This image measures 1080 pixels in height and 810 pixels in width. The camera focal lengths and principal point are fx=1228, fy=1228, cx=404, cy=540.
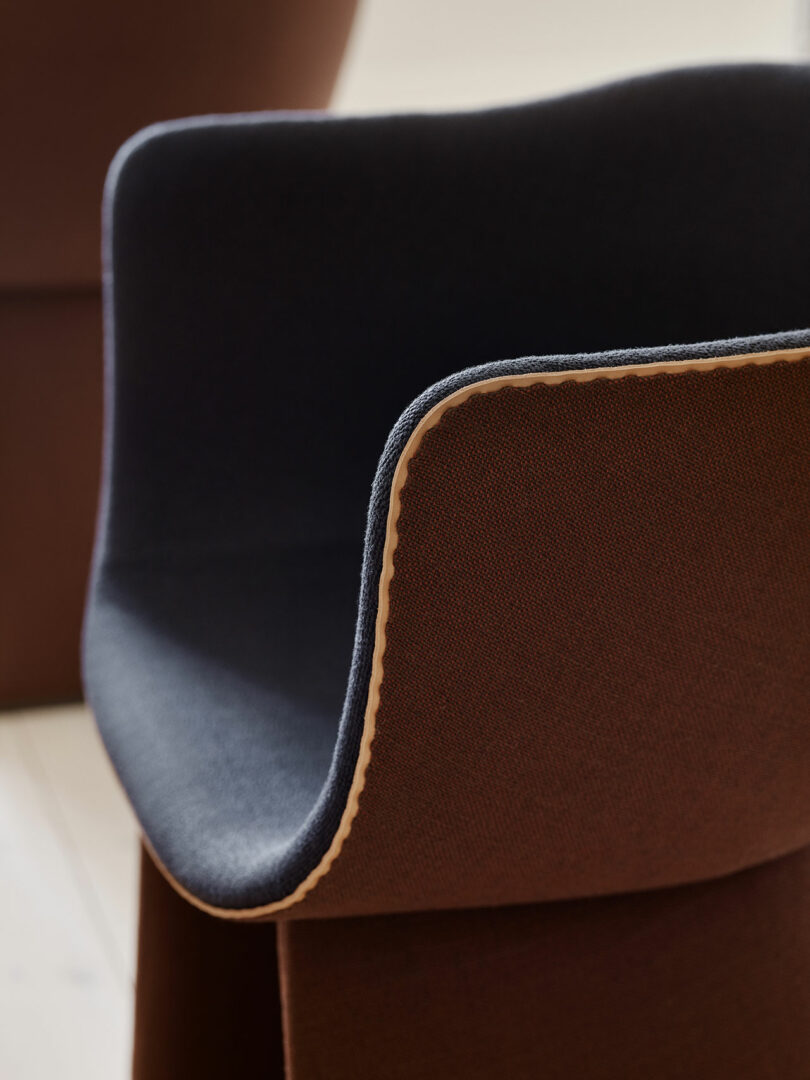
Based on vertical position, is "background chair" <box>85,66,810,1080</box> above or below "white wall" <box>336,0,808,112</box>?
below

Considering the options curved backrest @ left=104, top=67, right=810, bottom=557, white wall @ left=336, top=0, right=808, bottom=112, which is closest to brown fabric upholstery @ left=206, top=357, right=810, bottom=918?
curved backrest @ left=104, top=67, right=810, bottom=557

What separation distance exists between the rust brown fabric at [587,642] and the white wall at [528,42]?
66.1 inches

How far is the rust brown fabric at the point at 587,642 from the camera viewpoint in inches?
20.4

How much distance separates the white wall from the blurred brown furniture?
631 millimetres

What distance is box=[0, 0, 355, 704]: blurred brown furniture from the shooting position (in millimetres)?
1377

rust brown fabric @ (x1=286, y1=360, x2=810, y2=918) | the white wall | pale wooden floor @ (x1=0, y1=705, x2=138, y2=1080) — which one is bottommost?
pale wooden floor @ (x1=0, y1=705, x2=138, y2=1080)

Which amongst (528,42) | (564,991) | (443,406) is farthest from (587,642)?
(528,42)

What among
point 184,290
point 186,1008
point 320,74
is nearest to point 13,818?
point 186,1008

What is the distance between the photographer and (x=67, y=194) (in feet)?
4.78

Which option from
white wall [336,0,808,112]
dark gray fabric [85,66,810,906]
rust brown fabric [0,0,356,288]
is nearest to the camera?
dark gray fabric [85,66,810,906]

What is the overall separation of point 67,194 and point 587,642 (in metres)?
1.11

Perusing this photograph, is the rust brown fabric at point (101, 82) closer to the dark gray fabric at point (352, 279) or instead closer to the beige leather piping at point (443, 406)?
the dark gray fabric at point (352, 279)

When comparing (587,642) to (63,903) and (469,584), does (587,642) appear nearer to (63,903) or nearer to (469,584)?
(469,584)

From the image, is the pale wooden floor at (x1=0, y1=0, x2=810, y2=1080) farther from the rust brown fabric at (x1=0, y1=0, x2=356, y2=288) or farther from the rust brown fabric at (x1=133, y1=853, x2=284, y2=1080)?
the rust brown fabric at (x1=0, y1=0, x2=356, y2=288)
